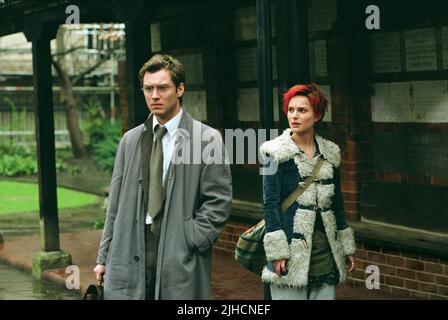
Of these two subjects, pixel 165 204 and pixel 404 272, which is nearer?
pixel 165 204

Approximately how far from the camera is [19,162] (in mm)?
25297

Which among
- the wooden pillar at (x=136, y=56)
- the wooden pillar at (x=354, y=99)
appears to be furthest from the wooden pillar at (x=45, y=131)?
the wooden pillar at (x=354, y=99)

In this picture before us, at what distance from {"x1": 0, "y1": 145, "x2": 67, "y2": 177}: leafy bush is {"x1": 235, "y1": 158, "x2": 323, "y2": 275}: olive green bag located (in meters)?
19.5

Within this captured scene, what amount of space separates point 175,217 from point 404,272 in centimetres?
411

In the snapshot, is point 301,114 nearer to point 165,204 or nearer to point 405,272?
point 165,204

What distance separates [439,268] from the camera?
27.3ft

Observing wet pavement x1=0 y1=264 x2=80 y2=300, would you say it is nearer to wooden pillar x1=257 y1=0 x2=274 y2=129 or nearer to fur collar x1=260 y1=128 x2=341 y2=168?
wooden pillar x1=257 y1=0 x2=274 y2=129

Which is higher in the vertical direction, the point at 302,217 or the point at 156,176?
the point at 156,176

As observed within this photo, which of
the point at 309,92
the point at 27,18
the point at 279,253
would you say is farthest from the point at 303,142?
the point at 27,18

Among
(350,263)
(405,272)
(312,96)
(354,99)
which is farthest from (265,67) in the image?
(354,99)

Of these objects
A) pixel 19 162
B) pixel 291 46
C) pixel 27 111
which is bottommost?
pixel 19 162

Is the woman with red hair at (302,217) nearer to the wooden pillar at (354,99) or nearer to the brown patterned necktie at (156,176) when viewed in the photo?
the brown patterned necktie at (156,176)

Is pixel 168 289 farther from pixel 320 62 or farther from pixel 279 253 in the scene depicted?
pixel 320 62

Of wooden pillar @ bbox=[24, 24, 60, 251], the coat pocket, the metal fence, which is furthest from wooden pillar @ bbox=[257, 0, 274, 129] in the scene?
the metal fence
